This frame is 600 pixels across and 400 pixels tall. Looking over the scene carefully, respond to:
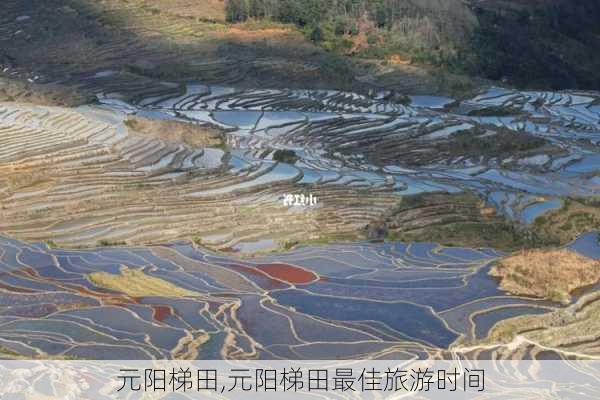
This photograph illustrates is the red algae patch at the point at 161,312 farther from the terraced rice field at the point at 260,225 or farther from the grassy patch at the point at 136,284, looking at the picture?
the grassy patch at the point at 136,284

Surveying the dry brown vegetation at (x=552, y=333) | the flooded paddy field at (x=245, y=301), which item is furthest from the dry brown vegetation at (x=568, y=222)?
the dry brown vegetation at (x=552, y=333)

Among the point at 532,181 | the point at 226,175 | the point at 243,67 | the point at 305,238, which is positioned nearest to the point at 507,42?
the point at 243,67

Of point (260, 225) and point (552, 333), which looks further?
point (260, 225)

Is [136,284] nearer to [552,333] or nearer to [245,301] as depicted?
[245,301]

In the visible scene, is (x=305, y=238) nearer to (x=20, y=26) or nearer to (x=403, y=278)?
(x=403, y=278)

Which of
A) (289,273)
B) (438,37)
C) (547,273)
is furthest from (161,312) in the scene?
(438,37)

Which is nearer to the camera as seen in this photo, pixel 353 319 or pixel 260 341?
pixel 260 341

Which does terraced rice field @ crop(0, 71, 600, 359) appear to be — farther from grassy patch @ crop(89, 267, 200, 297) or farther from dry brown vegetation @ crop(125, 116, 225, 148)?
dry brown vegetation @ crop(125, 116, 225, 148)
